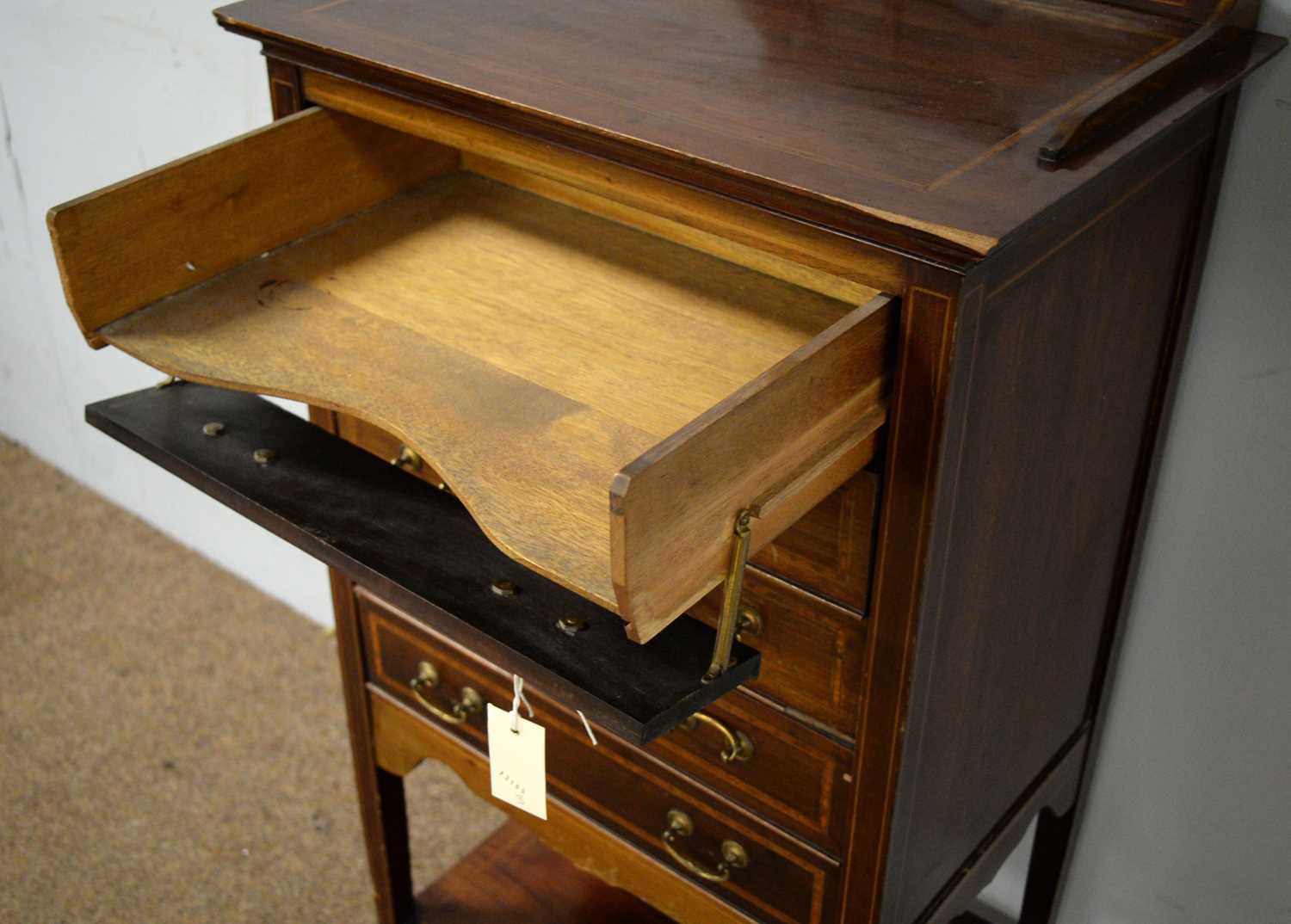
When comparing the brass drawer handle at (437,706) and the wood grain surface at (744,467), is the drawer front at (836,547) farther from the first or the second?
the brass drawer handle at (437,706)

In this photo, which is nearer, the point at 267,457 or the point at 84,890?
the point at 267,457

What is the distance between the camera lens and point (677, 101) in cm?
95

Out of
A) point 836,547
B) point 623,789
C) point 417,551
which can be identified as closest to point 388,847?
point 623,789

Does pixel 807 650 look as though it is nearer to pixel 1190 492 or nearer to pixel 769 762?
pixel 769 762

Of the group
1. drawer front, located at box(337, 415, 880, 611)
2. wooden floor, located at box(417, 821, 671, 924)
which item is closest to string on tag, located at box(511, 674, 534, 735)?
drawer front, located at box(337, 415, 880, 611)

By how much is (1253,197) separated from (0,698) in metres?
1.77

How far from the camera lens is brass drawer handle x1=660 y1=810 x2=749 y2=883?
1.16 metres

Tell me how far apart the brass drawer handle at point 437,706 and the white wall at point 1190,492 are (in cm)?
61

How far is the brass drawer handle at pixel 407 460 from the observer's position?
120cm

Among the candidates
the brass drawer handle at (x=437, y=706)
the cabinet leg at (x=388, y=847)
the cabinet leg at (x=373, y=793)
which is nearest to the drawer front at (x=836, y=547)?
the brass drawer handle at (x=437, y=706)

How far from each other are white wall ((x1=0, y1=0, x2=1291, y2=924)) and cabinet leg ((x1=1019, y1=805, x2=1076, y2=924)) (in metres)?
0.04

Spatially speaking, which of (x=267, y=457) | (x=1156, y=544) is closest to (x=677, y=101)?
(x=267, y=457)

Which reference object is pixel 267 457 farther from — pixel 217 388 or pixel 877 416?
pixel 877 416

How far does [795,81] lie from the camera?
0.98 meters
